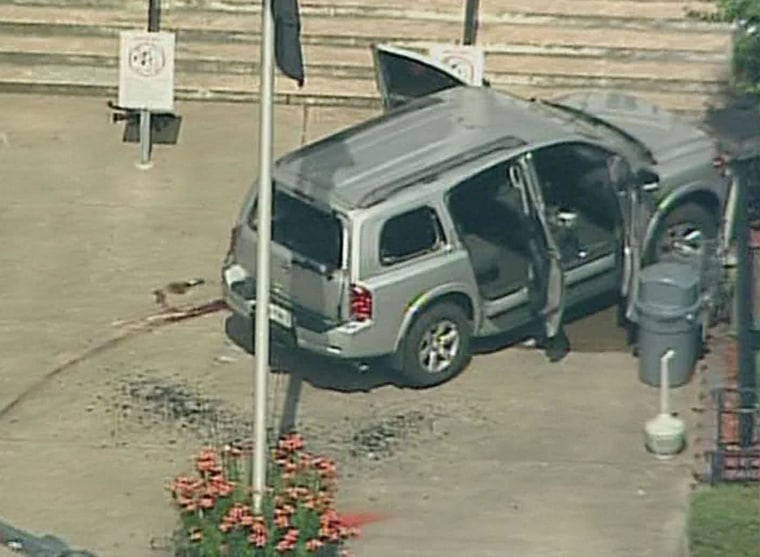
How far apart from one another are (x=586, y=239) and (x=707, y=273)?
94 cm

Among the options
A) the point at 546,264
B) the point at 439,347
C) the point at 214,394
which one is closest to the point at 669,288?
the point at 546,264

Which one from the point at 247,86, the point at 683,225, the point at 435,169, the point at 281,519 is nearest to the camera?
the point at 281,519

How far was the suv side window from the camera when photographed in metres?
19.4

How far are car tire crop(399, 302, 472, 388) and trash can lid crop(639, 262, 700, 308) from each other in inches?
52.2

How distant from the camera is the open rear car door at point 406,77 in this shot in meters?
22.5

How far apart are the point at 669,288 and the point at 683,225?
154 centimetres

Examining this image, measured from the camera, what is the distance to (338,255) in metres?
19.3

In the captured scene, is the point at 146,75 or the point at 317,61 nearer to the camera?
the point at 146,75

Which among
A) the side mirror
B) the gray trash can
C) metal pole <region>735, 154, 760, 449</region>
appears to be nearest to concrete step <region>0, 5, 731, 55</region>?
metal pole <region>735, 154, 760, 449</region>

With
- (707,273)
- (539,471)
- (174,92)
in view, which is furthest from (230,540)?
(174,92)

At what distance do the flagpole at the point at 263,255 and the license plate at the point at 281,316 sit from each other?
138 inches

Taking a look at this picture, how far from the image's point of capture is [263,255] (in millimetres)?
15844

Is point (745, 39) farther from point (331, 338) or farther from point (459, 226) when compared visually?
point (331, 338)

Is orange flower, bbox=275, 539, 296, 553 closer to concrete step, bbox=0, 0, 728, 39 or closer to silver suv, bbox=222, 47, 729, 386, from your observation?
silver suv, bbox=222, 47, 729, 386
